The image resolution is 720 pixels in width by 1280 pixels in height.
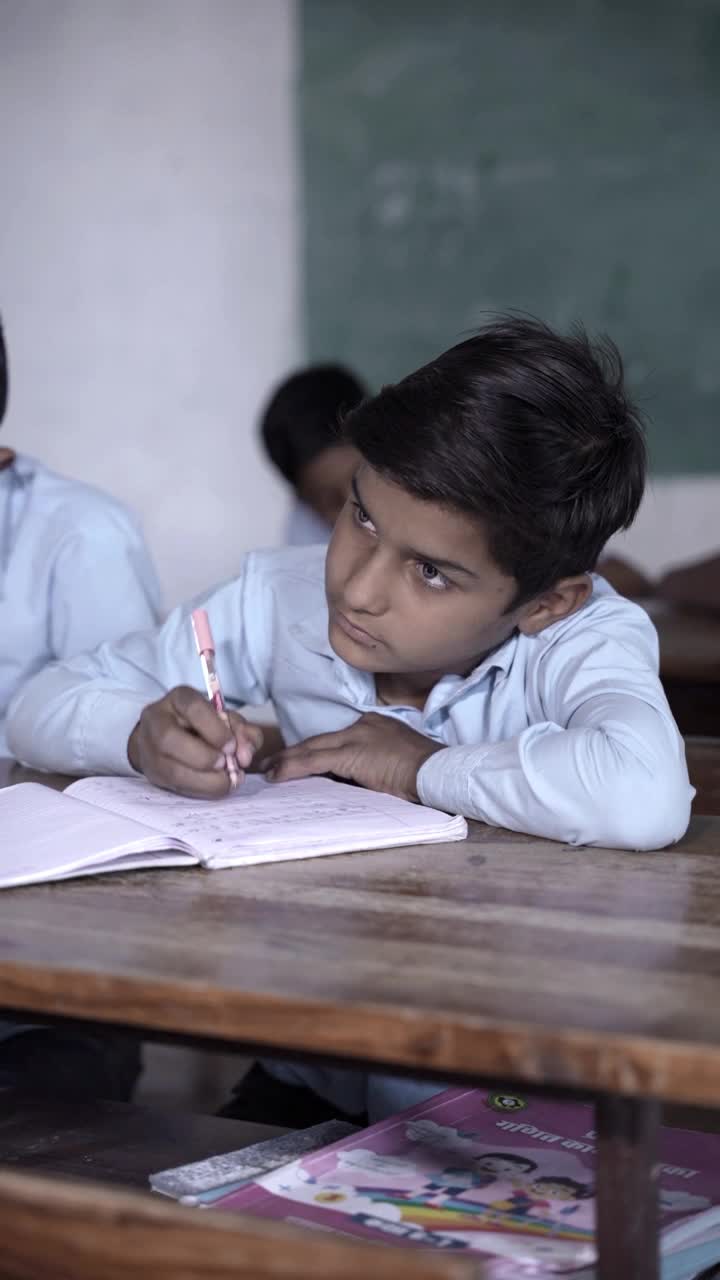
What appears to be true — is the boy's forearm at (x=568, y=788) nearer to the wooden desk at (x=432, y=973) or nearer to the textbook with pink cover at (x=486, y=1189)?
the wooden desk at (x=432, y=973)

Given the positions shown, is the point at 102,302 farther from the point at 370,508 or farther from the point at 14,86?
the point at 370,508

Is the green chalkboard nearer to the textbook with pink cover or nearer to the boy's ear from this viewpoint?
the boy's ear

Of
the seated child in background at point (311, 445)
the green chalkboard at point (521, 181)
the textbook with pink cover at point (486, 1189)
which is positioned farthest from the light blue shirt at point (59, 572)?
the green chalkboard at point (521, 181)

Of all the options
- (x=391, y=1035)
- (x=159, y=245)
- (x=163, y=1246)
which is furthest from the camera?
(x=159, y=245)

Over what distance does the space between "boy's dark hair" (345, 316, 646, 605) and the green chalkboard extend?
2963 millimetres

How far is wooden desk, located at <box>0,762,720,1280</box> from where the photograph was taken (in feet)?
2.61

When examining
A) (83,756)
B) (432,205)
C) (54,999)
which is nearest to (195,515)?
(432,205)

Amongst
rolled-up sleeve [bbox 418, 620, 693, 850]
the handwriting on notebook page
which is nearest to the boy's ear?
rolled-up sleeve [bbox 418, 620, 693, 850]

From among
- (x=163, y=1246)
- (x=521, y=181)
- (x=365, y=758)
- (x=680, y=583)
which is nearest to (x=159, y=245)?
(x=521, y=181)

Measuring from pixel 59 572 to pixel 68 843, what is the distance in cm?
90

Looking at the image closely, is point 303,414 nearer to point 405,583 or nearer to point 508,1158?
point 405,583

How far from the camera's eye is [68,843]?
1.14 meters

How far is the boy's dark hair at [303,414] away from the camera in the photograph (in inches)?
151

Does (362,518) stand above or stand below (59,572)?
above
